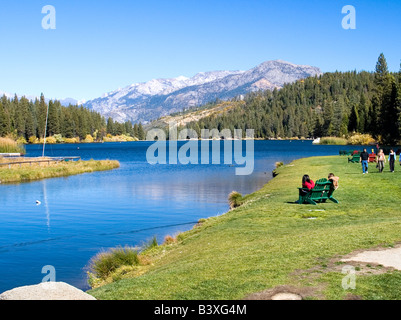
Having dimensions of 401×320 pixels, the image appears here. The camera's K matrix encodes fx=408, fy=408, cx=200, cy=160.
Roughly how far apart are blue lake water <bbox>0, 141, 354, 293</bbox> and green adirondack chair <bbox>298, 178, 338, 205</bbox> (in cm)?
829

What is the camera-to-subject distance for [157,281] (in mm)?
10969

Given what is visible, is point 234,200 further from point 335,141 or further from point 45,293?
point 335,141

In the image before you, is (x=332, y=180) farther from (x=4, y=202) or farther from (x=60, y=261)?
(x=4, y=202)

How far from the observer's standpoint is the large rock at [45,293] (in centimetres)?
759

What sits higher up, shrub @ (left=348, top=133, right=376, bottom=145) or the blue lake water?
shrub @ (left=348, top=133, right=376, bottom=145)

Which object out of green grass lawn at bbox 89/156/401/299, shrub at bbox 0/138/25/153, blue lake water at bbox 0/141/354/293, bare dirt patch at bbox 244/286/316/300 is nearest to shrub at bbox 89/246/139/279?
blue lake water at bbox 0/141/354/293

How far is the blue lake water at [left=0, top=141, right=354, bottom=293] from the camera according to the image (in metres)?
20.1

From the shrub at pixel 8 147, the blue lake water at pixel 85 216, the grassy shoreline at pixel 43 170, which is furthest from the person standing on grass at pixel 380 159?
the shrub at pixel 8 147

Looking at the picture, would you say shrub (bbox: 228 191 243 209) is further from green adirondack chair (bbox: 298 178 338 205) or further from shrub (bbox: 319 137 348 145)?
shrub (bbox: 319 137 348 145)

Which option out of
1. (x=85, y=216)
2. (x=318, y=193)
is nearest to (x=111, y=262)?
(x=318, y=193)

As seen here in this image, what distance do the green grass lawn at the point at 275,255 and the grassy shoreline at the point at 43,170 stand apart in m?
45.1

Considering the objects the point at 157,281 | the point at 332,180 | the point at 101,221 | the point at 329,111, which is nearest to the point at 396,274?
the point at 157,281

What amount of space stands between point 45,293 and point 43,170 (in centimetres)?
6120

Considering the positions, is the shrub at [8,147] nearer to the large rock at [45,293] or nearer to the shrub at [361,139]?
the large rock at [45,293]
